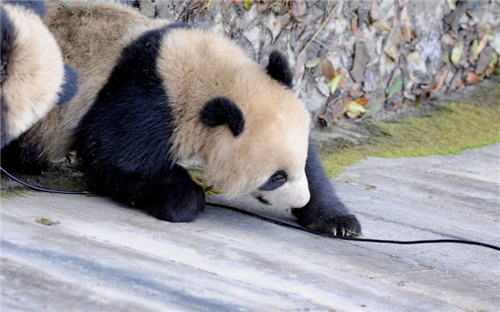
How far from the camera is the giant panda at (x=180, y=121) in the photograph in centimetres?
396

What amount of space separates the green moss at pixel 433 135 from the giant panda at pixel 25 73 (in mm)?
2682

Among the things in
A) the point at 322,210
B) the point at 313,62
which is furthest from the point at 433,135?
the point at 322,210

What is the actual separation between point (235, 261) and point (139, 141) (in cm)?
95

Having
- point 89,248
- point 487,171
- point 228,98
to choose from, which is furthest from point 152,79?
point 487,171

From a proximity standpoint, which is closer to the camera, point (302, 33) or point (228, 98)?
point (228, 98)

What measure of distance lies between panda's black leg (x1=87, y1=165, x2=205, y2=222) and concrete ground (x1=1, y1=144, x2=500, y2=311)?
0.26 ft

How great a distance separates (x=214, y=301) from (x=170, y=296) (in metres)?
0.17

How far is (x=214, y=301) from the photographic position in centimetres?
288

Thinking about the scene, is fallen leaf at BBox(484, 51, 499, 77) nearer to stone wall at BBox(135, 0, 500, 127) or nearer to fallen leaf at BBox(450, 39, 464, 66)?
stone wall at BBox(135, 0, 500, 127)

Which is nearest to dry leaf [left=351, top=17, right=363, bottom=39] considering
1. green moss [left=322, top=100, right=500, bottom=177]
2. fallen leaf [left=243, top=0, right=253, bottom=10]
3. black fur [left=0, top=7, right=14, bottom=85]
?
green moss [left=322, top=100, right=500, bottom=177]

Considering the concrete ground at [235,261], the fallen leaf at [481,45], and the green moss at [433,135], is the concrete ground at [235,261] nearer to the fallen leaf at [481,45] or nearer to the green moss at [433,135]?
the green moss at [433,135]

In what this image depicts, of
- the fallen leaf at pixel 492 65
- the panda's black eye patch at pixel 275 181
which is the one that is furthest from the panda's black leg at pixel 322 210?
the fallen leaf at pixel 492 65

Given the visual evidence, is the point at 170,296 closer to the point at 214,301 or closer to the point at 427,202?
the point at 214,301

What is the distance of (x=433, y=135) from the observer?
670cm
